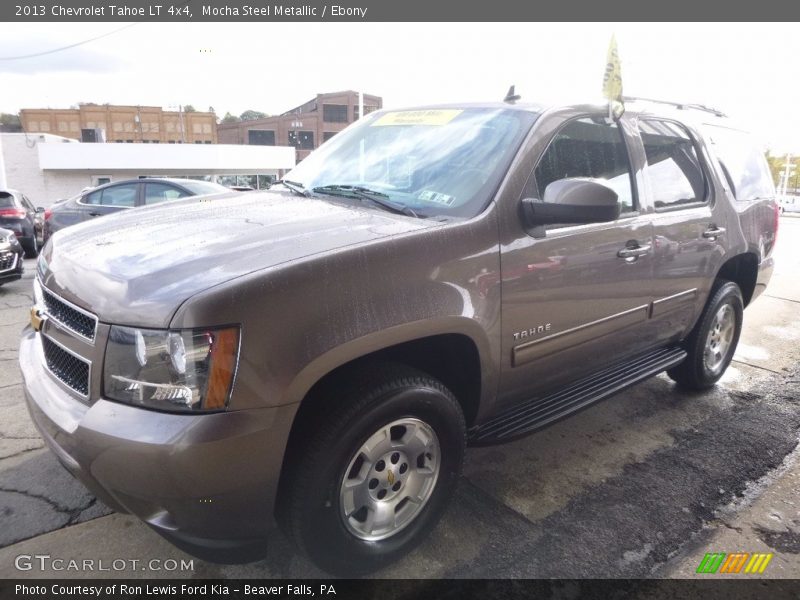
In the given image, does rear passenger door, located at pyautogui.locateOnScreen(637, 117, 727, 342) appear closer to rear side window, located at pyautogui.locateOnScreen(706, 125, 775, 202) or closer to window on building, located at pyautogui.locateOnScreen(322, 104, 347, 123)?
rear side window, located at pyautogui.locateOnScreen(706, 125, 775, 202)

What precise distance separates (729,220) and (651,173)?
3.20 feet

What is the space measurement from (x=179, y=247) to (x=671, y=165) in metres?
2.96

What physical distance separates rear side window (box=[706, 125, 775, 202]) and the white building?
4305 cm

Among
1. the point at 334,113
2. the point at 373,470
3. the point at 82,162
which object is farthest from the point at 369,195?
the point at 334,113

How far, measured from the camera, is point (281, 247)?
2.10 meters

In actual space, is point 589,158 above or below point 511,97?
below

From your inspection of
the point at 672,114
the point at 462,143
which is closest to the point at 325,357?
the point at 462,143

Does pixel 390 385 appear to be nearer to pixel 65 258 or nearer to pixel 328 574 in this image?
pixel 328 574

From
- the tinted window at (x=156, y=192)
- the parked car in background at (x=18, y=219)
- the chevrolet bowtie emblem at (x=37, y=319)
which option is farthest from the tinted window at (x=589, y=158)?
the parked car in background at (x=18, y=219)

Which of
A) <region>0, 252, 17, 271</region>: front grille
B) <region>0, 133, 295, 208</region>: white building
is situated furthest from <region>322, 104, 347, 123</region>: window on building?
<region>0, 252, 17, 271</region>: front grille

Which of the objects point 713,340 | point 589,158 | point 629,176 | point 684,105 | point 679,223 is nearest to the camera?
point 589,158

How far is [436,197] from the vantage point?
264cm

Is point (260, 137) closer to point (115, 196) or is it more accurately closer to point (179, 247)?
point (115, 196)

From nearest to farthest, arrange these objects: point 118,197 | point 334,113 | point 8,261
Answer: point 8,261 < point 118,197 < point 334,113
